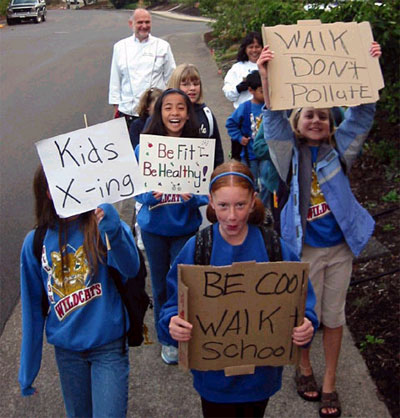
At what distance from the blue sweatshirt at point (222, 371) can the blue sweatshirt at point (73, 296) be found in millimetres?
264

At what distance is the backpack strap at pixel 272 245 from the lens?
2680 millimetres

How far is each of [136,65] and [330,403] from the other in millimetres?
4145

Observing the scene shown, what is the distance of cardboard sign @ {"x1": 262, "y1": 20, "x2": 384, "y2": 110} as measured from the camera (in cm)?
313

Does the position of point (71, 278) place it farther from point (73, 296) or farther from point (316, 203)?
point (316, 203)

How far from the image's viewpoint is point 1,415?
12.5 feet

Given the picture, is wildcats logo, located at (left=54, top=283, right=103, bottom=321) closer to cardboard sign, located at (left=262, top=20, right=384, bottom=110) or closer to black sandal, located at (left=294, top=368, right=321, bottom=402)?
cardboard sign, located at (left=262, top=20, right=384, bottom=110)

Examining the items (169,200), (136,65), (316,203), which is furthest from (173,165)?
(136,65)

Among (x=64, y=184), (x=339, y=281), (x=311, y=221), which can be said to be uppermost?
(x=64, y=184)

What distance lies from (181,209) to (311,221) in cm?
95

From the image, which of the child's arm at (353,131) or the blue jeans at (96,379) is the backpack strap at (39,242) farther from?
the child's arm at (353,131)

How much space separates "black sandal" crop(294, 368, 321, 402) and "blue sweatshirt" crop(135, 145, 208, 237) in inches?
43.4

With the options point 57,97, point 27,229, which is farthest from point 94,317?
point 57,97

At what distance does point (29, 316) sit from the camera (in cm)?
290

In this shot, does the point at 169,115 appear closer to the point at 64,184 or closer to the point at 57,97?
the point at 64,184
